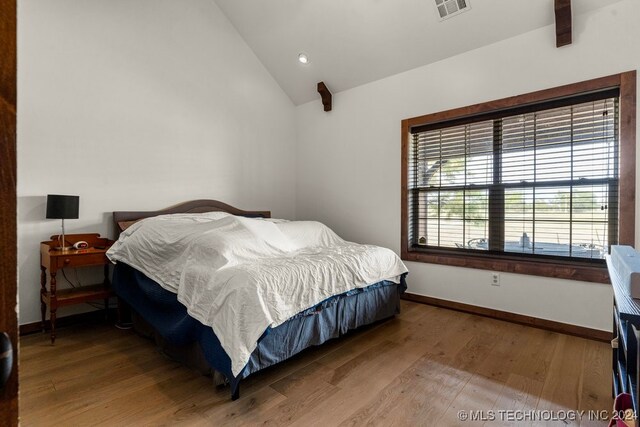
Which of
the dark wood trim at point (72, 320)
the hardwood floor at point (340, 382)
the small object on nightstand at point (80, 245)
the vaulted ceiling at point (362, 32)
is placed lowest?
the hardwood floor at point (340, 382)

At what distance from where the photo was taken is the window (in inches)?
104

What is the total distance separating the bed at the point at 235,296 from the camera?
71.3 inches

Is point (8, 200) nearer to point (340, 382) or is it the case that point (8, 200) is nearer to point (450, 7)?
point (340, 382)

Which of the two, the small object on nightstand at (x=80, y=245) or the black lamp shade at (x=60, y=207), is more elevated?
the black lamp shade at (x=60, y=207)

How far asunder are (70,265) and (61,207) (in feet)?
1.53

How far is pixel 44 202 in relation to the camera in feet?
9.12

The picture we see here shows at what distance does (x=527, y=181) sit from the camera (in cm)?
306

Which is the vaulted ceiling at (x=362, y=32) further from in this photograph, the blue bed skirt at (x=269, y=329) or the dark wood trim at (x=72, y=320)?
the dark wood trim at (x=72, y=320)

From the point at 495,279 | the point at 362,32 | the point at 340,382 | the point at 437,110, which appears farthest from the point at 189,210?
the point at 495,279

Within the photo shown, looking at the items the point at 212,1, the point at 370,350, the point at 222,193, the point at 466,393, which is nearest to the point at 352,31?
the point at 212,1

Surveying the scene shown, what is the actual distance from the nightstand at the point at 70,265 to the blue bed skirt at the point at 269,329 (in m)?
0.16

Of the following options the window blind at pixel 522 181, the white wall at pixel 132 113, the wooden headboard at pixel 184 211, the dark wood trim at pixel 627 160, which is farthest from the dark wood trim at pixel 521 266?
the white wall at pixel 132 113

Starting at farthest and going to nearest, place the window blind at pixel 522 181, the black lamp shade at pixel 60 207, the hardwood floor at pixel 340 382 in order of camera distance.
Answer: the window blind at pixel 522 181 → the black lamp shade at pixel 60 207 → the hardwood floor at pixel 340 382

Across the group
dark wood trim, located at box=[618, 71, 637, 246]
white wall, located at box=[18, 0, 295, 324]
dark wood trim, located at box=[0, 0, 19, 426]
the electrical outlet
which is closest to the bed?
white wall, located at box=[18, 0, 295, 324]
